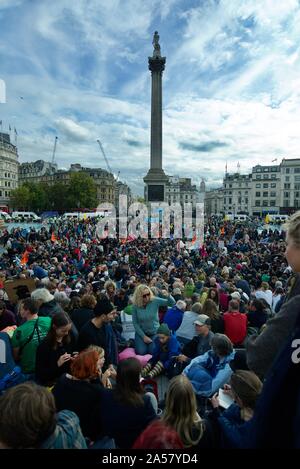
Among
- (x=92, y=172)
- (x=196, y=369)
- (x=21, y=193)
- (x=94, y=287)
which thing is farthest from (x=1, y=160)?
(x=196, y=369)

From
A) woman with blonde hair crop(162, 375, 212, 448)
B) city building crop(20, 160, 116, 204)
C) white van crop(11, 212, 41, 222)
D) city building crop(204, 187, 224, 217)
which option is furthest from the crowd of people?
city building crop(204, 187, 224, 217)

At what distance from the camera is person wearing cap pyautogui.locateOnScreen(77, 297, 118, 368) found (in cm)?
418

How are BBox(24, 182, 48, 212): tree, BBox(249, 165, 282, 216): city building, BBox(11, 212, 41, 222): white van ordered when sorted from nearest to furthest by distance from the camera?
BBox(11, 212, 41, 222): white van → BBox(24, 182, 48, 212): tree → BBox(249, 165, 282, 216): city building

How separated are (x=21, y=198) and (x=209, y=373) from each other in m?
90.7

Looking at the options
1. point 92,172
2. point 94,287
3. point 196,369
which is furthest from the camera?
point 92,172

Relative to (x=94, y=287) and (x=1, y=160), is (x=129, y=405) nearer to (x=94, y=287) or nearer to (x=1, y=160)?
(x=94, y=287)

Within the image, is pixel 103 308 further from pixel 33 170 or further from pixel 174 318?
pixel 33 170

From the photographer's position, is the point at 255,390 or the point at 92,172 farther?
the point at 92,172

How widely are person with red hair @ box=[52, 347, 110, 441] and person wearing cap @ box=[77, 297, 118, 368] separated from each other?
3.85ft

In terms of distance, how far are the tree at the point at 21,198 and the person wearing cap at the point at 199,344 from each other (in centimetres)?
8930

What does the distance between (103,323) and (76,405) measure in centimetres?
173

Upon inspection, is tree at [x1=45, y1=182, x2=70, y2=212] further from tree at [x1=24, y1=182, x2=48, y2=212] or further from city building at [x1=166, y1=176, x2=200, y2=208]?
city building at [x1=166, y1=176, x2=200, y2=208]

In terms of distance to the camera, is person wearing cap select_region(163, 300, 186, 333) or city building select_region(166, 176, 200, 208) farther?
city building select_region(166, 176, 200, 208)

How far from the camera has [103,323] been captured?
4480 mm
